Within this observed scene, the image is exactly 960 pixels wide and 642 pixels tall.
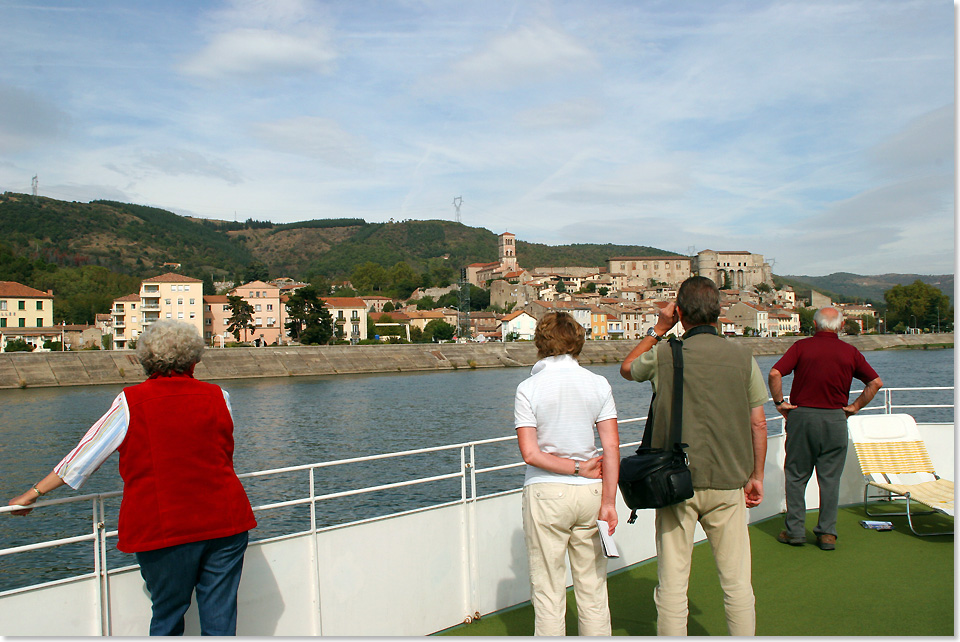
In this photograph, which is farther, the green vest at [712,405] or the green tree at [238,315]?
the green tree at [238,315]

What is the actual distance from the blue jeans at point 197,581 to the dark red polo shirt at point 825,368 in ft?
11.3

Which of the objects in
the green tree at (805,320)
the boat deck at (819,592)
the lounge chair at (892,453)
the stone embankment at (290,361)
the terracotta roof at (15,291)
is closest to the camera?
the boat deck at (819,592)

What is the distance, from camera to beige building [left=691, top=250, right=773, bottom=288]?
142 m

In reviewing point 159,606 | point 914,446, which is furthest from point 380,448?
point 159,606

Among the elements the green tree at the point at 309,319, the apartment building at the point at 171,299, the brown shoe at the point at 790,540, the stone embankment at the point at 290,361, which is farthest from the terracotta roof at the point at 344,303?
the brown shoe at the point at 790,540

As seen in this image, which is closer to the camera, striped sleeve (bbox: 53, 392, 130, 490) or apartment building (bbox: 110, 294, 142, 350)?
striped sleeve (bbox: 53, 392, 130, 490)

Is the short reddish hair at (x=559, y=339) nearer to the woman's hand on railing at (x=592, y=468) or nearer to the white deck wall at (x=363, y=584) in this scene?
the woman's hand on railing at (x=592, y=468)

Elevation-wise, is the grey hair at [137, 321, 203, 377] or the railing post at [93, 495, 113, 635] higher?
the grey hair at [137, 321, 203, 377]

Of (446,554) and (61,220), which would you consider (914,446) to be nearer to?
(446,554)

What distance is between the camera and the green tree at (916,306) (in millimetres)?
86312

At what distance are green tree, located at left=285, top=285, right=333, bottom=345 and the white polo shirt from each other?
213 feet

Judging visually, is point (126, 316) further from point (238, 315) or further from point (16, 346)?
point (16, 346)

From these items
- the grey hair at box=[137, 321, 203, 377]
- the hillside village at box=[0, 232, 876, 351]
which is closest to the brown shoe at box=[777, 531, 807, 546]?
the grey hair at box=[137, 321, 203, 377]

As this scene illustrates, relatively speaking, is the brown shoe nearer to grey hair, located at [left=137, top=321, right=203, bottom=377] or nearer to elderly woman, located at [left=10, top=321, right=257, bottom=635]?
elderly woman, located at [left=10, top=321, right=257, bottom=635]
